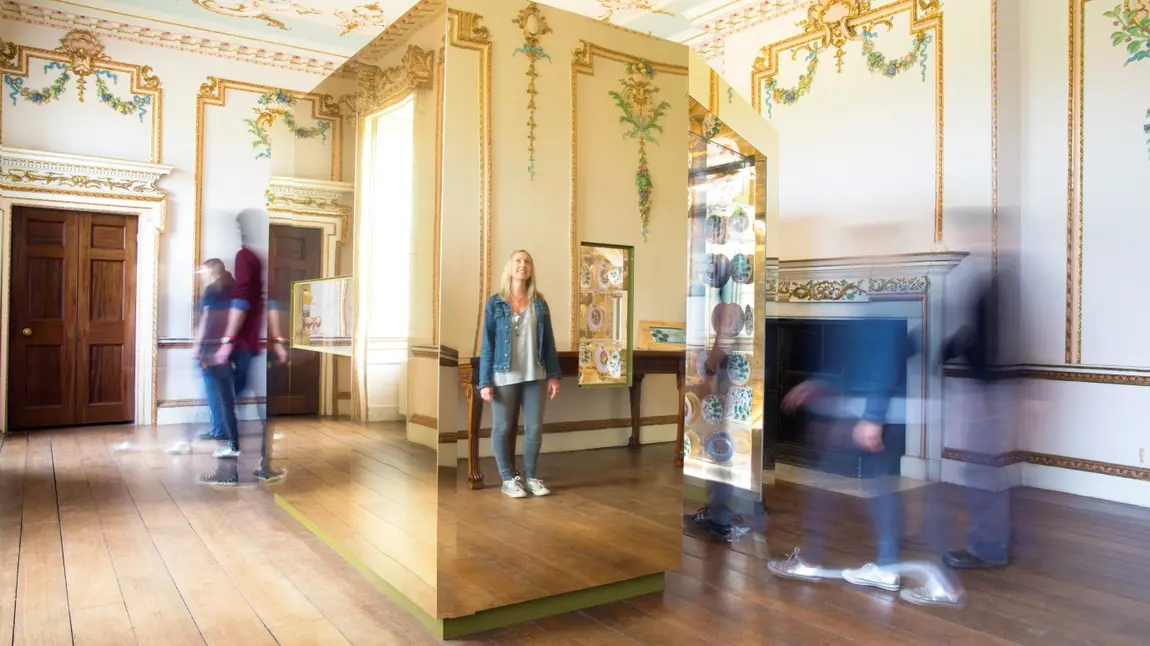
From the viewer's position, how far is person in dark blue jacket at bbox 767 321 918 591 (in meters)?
2.76

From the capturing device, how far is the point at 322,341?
2943 mm

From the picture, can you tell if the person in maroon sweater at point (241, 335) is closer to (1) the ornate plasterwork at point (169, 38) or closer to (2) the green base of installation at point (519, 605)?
(2) the green base of installation at point (519, 605)

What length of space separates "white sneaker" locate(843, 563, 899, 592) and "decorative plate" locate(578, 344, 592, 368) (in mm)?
1288

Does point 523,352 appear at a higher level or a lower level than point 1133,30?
lower

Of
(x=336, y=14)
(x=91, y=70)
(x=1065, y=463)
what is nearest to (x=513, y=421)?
(x=1065, y=463)

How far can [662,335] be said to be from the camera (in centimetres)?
258

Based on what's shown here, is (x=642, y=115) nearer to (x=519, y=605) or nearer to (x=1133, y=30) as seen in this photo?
(x=519, y=605)

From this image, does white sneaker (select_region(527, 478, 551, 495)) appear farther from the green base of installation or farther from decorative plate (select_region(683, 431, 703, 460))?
decorative plate (select_region(683, 431, 703, 460))

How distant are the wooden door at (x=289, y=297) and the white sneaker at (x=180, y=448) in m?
2.19

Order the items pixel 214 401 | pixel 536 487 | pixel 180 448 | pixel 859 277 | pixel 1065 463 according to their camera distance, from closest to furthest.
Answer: pixel 536 487 < pixel 1065 463 < pixel 214 401 < pixel 859 277 < pixel 180 448

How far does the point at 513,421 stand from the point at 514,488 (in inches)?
7.7

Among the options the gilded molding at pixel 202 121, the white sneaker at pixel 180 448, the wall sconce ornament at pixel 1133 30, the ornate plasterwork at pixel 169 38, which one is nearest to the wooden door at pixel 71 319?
the gilded molding at pixel 202 121

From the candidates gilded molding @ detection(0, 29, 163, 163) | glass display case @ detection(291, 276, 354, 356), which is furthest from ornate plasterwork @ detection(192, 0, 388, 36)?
glass display case @ detection(291, 276, 354, 356)

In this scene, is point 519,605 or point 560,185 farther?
point 560,185
